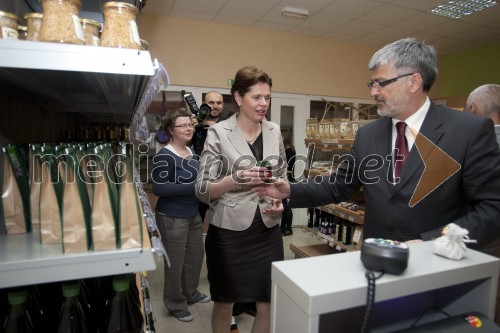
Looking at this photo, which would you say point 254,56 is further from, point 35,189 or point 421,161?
point 35,189

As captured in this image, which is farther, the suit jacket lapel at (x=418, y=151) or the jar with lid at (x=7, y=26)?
the suit jacket lapel at (x=418, y=151)

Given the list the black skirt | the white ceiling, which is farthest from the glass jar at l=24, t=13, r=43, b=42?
the white ceiling

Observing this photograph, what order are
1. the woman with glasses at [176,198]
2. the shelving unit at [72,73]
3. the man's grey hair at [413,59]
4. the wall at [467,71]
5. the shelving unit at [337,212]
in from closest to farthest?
the shelving unit at [72,73] → the man's grey hair at [413,59] → the woman with glasses at [176,198] → the shelving unit at [337,212] → the wall at [467,71]

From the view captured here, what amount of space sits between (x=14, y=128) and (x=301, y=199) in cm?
128

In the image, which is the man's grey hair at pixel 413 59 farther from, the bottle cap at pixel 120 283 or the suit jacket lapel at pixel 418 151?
the bottle cap at pixel 120 283

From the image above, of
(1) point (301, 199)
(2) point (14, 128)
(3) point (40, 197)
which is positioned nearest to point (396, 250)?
(3) point (40, 197)

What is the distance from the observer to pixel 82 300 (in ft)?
3.35

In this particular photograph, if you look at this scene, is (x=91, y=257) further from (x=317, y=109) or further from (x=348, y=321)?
(x=317, y=109)

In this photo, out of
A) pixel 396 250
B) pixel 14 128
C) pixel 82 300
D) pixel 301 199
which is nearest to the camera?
pixel 396 250

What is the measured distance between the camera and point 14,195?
0.85 meters

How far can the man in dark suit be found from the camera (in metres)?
1.25

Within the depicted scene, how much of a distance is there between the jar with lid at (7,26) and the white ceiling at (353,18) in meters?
4.01

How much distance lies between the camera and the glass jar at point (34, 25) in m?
0.82

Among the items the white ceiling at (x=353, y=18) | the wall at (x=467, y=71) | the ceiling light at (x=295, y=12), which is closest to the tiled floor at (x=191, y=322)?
the white ceiling at (x=353, y=18)
